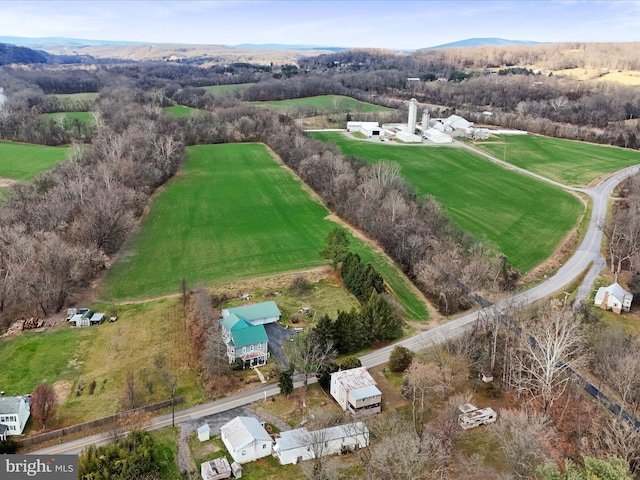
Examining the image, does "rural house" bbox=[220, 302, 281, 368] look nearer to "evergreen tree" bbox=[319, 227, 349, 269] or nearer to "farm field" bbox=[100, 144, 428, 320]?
"farm field" bbox=[100, 144, 428, 320]

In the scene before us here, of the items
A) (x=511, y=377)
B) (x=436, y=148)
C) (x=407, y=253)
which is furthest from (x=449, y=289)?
(x=436, y=148)

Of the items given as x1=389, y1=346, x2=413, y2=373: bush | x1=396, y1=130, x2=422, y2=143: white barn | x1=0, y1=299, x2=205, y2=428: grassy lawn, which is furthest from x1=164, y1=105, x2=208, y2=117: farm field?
x1=389, y1=346, x2=413, y2=373: bush

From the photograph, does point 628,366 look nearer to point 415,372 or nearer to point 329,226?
point 415,372

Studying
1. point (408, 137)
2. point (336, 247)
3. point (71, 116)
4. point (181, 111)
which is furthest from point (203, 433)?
point (181, 111)

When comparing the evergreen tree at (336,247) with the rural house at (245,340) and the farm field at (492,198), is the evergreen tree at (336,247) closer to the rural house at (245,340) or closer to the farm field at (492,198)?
the rural house at (245,340)

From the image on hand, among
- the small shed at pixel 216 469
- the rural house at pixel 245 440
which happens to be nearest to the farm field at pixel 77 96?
the rural house at pixel 245 440

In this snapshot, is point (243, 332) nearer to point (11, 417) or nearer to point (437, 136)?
point (11, 417)
